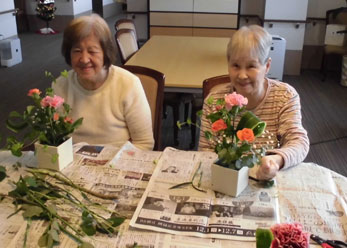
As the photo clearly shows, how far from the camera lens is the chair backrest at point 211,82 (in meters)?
2.17

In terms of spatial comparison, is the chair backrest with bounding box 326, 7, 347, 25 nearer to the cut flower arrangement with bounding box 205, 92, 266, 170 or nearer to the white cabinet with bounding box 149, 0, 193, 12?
the white cabinet with bounding box 149, 0, 193, 12

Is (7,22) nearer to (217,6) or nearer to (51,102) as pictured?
(217,6)

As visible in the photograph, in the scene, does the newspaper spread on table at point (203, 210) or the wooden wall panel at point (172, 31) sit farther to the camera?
the wooden wall panel at point (172, 31)

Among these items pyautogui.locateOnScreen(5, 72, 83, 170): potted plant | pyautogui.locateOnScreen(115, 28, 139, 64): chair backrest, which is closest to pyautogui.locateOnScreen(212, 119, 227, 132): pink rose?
pyautogui.locateOnScreen(5, 72, 83, 170): potted plant

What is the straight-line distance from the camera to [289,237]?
0.86 m

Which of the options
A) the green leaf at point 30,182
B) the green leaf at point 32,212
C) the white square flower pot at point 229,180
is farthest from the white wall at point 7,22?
the white square flower pot at point 229,180

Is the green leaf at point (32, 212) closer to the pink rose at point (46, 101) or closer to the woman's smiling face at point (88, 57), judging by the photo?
the pink rose at point (46, 101)

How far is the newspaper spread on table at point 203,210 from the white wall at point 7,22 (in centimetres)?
608

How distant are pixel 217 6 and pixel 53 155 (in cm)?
510

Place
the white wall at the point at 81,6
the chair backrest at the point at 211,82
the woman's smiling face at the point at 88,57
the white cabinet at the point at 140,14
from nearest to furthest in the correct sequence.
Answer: the woman's smiling face at the point at 88,57 < the chair backrest at the point at 211,82 < the white cabinet at the point at 140,14 < the white wall at the point at 81,6

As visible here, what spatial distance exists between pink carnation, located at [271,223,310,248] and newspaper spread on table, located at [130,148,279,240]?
26 cm

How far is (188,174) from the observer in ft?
4.79

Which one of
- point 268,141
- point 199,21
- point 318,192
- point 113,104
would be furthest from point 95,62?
point 199,21

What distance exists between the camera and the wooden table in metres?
2.81
